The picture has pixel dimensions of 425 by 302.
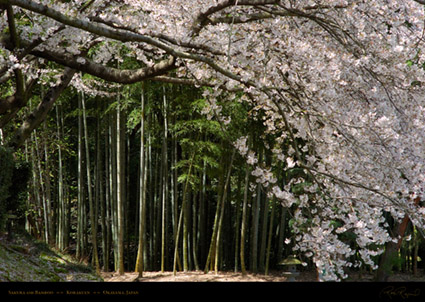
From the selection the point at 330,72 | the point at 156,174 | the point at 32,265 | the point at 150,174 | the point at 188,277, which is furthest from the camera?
the point at 150,174

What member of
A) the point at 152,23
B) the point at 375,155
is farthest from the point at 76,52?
the point at 375,155

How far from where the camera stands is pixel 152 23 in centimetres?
423

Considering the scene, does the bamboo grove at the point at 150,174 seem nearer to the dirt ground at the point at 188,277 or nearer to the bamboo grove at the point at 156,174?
the bamboo grove at the point at 156,174

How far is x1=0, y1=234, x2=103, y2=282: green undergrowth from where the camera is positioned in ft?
14.0

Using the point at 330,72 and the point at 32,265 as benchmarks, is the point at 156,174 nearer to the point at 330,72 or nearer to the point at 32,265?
the point at 32,265

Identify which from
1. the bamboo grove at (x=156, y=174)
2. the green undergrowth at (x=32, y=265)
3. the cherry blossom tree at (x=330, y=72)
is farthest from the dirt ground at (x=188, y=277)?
the cherry blossom tree at (x=330, y=72)

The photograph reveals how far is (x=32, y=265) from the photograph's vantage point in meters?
5.12

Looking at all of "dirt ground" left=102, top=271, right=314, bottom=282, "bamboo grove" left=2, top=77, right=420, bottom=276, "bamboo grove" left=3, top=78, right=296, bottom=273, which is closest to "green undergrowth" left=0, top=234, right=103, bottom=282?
"bamboo grove" left=2, top=77, right=420, bottom=276

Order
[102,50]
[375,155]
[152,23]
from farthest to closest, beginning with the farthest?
[102,50], [152,23], [375,155]

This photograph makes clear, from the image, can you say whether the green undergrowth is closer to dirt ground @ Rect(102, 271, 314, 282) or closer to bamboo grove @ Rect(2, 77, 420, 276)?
bamboo grove @ Rect(2, 77, 420, 276)

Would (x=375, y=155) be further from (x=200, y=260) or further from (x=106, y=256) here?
(x=200, y=260)

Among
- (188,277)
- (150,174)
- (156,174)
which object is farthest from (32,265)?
(150,174)

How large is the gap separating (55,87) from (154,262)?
6511mm
